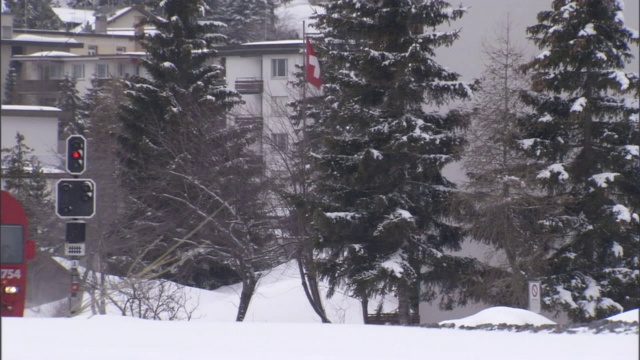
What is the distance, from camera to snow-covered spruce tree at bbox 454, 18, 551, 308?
21891 millimetres

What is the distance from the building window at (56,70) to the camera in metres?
51.0

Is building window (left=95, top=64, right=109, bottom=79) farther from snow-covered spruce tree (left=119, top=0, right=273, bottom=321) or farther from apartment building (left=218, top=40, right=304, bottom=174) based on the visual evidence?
snow-covered spruce tree (left=119, top=0, right=273, bottom=321)

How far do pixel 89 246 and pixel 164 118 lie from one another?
6.54 m

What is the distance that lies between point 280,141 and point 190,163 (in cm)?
315

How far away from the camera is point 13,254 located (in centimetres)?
1791

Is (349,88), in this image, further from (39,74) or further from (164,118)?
(39,74)

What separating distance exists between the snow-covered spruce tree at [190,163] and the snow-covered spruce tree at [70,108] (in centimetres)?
788

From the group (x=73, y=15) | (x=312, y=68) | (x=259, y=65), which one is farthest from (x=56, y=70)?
(x=312, y=68)

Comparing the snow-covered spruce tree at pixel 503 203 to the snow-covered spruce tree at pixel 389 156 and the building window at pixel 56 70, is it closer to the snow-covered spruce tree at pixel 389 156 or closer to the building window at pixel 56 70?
the snow-covered spruce tree at pixel 389 156

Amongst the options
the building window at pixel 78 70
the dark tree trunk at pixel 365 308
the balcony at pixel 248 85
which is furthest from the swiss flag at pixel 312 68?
Result: the building window at pixel 78 70

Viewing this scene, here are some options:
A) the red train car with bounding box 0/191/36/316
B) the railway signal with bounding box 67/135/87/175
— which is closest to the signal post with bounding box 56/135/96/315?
the railway signal with bounding box 67/135/87/175

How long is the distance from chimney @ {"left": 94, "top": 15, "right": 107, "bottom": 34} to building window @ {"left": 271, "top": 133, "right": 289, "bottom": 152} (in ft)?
103

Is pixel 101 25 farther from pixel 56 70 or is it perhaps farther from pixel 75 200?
pixel 75 200

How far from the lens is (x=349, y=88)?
2350cm
